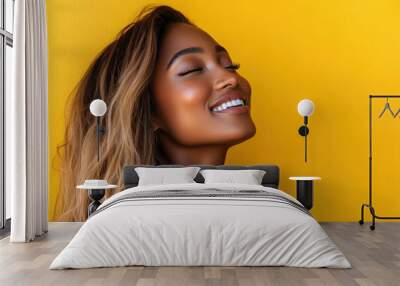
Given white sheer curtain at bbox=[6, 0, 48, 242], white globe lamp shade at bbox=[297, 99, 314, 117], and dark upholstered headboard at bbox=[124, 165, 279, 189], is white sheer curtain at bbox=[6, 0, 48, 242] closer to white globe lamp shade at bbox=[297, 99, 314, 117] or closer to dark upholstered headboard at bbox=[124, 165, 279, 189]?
dark upholstered headboard at bbox=[124, 165, 279, 189]

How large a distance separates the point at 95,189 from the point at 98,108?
89 cm

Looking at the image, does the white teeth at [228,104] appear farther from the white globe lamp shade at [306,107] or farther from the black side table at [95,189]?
the black side table at [95,189]

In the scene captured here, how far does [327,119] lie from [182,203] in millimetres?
2955

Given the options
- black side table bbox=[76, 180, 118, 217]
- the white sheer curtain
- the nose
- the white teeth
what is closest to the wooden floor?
the white sheer curtain

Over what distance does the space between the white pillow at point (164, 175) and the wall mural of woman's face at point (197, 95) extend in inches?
19.4

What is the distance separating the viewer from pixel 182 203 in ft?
14.2

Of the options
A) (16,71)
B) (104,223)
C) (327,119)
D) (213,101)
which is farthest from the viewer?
(327,119)

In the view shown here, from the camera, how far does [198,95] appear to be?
246 inches

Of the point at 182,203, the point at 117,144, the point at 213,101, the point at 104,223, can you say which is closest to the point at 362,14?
the point at 213,101

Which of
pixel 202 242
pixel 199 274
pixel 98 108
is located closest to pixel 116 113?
pixel 98 108

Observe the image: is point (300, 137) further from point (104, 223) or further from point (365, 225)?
point (104, 223)

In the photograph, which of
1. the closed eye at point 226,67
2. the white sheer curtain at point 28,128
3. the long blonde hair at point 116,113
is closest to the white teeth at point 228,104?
the closed eye at point 226,67

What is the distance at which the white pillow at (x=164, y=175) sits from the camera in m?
5.91

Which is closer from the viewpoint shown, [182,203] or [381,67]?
[182,203]
